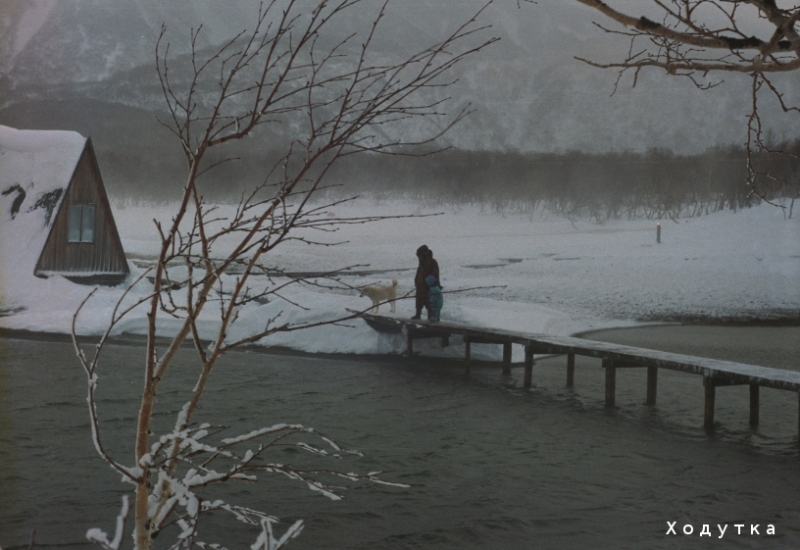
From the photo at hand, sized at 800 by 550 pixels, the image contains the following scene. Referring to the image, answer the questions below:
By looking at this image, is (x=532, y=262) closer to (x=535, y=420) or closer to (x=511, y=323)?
(x=511, y=323)

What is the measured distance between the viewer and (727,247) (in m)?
14.4

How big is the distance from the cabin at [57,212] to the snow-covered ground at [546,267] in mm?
299

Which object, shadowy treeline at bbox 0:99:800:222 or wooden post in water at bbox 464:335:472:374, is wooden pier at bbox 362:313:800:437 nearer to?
wooden post in water at bbox 464:335:472:374

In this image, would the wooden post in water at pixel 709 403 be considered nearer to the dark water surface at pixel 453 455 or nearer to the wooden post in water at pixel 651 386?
the dark water surface at pixel 453 455

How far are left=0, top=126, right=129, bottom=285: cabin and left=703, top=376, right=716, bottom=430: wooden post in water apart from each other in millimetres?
10767

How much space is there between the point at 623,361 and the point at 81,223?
1049 cm

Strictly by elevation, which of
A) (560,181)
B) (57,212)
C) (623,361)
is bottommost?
(623,361)

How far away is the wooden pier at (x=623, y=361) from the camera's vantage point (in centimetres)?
616

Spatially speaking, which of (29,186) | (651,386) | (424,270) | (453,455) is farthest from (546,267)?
(453,455)

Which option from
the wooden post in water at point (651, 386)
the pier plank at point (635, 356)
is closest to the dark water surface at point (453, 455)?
the wooden post in water at point (651, 386)

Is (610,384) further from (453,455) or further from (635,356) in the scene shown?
(453,455)

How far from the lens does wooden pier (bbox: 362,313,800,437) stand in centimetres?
616

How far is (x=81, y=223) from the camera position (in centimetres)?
1496

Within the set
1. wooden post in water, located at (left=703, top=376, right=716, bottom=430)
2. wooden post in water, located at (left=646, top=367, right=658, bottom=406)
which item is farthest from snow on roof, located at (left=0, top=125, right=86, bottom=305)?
wooden post in water, located at (left=703, top=376, right=716, bottom=430)
